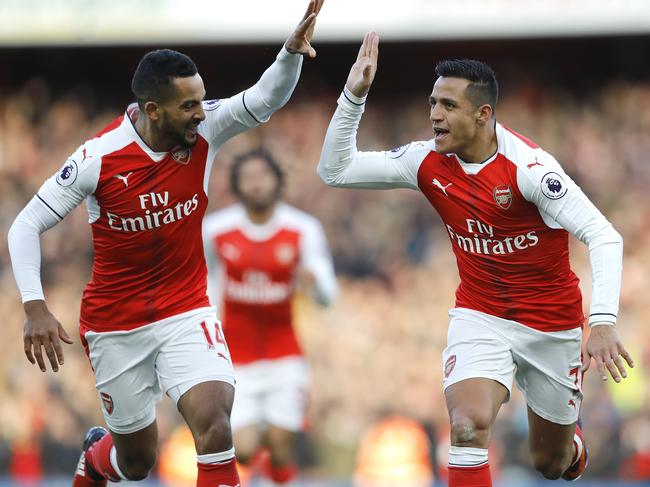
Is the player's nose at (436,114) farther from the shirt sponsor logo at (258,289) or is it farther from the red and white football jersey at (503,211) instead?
the shirt sponsor logo at (258,289)

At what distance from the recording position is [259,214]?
1038 cm

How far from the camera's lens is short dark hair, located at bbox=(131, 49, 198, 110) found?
6.47m

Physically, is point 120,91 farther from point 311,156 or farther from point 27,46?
point 311,156

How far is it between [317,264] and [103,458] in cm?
315

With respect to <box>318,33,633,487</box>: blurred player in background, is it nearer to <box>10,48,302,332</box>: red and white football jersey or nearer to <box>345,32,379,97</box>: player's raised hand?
<box>345,32,379,97</box>: player's raised hand

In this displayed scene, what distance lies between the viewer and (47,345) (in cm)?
640

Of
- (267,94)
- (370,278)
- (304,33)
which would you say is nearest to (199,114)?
(267,94)

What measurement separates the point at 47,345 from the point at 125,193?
2.90 feet

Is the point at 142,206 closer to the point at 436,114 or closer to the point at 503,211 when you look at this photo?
the point at 436,114

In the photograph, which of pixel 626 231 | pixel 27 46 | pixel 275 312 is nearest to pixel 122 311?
pixel 275 312

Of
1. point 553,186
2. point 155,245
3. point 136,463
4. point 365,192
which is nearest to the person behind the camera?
point 553,186

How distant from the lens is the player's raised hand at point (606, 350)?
595 centimetres

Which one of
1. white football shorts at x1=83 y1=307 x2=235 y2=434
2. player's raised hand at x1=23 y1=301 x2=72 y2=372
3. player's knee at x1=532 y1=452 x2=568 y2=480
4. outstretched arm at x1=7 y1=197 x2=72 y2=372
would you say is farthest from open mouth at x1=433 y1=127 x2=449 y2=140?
player's raised hand at x1=23 y1=301 x2=72 y2=372

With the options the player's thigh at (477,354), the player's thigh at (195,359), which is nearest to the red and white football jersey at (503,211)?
the player's thigh at (477,354)
